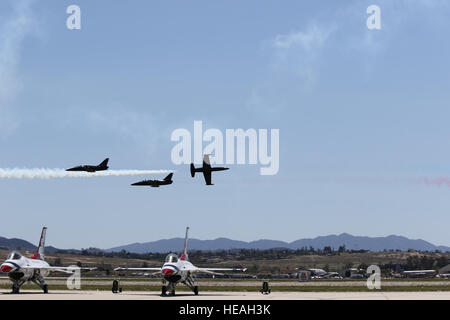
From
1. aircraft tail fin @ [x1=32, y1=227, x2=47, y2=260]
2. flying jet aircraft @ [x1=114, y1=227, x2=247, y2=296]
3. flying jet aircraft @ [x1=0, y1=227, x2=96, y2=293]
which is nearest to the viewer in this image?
flying jet aircraft @ [x1=114, y1=227, x2=247, y2=296]

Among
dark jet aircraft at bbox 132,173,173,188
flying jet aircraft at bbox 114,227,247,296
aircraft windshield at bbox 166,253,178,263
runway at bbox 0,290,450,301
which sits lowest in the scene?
runway at bbox 0,290,450,301

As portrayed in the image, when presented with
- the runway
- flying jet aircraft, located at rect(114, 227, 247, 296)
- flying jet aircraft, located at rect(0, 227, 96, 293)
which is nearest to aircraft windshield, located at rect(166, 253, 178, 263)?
flying jet aircraft, located at rect(114, 227, 247, 296)

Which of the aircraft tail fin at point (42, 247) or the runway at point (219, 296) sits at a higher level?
the aircraft tail fin at point (42, 247)

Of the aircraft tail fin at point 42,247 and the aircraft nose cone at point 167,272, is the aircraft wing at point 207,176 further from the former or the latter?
the aircraft tail fin at point 42,247

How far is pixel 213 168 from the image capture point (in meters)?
90.6

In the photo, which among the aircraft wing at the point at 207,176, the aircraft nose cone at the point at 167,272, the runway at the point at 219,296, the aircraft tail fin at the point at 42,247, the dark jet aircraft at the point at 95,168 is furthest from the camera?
the aircraft tail fin at the point at 42,247

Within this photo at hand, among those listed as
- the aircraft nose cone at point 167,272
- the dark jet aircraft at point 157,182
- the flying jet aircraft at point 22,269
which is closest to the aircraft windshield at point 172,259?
the aircraft nose cone at point 167,272

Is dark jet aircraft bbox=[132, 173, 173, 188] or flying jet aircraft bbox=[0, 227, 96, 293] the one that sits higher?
dark jet aircraft bbox=[132, 173, 173, 188]

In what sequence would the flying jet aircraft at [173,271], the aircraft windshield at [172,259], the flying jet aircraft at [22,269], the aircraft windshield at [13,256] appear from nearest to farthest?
the flying jet aircraft at [173,271] → the aircraft windshield at [172,259] → the flying jet aircraft at [22,269] → the aircraft windshield at [13,256]

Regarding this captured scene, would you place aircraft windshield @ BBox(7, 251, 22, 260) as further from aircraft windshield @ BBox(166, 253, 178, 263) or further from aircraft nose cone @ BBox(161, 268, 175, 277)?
aircraft nose cone @ BBox(161, 268, 175, 277)

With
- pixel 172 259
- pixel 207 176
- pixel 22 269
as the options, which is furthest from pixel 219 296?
pixel 22 269
